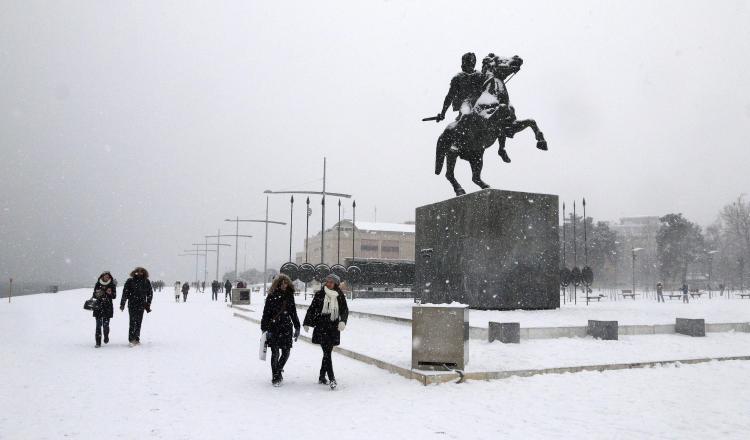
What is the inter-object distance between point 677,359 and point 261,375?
24.3 ft

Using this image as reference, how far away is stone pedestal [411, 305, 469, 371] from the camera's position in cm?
848

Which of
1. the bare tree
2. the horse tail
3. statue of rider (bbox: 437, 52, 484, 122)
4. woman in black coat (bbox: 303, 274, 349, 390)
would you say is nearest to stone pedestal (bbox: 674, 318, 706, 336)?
statue of rider (bbox: 437, 52, 484, 122)

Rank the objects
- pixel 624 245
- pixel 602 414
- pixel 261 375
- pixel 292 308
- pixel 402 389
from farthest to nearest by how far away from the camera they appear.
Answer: pixel 624 245 → pixel 261 375 → pixel 292 308 → pixel 402 389 → pixel 602 414

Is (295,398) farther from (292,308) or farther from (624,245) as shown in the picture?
(624,245)

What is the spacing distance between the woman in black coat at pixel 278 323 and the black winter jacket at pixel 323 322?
0.28 metres

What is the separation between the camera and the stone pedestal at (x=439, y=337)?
8.48 metres

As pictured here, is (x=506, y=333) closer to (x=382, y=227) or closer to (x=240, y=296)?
(x=240, y=296)

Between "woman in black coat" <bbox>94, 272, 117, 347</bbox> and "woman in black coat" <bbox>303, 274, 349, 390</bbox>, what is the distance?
6824 mm

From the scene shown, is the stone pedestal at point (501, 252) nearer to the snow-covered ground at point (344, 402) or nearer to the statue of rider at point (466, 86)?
the statue of rider at point (466, 86)

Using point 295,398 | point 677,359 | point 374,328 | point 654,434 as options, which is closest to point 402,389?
point 295,398

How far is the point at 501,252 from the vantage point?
15.9 metres

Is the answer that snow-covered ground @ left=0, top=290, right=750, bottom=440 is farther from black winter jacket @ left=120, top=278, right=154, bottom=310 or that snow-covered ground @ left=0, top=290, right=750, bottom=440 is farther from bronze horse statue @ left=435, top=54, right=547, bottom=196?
bronze horse statue @ left=435, top=54, right=547, bottom=196

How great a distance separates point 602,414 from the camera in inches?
253

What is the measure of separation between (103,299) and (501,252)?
10615 millimetres
